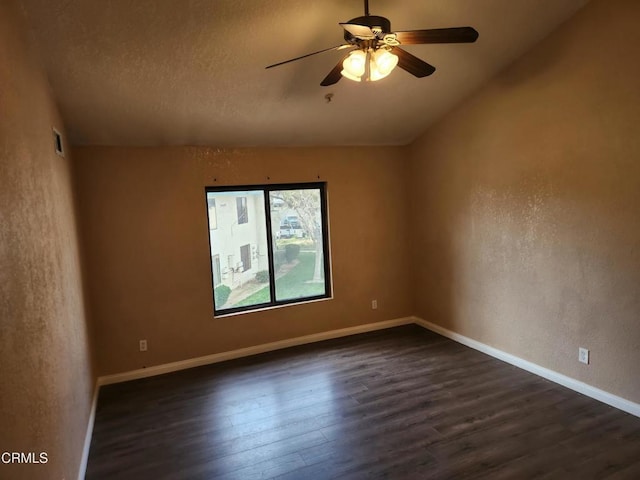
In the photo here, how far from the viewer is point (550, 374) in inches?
132

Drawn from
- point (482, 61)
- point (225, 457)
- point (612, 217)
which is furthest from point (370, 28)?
point (225, 457)

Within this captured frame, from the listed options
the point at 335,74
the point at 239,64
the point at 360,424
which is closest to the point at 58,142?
the point at 239,64

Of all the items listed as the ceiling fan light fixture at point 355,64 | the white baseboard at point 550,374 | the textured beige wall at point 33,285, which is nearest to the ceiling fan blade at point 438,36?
the ceiling fan light fixture at point 355,64

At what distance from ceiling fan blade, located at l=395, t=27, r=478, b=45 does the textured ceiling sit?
60 cm

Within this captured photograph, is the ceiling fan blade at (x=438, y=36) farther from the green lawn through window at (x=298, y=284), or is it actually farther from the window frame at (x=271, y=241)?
the green lawn through window at (x=298, y=284)

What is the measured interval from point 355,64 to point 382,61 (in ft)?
0.52

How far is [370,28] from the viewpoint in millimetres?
2000

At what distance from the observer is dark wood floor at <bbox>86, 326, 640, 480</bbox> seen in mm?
2391

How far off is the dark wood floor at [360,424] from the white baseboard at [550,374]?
0.07 meters

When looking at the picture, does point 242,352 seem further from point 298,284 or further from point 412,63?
point 412,63

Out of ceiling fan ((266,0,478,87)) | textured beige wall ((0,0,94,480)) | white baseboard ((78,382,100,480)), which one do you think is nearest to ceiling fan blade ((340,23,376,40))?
ceiling fan ((266,0,478,87))

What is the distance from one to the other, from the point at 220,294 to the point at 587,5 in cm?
396

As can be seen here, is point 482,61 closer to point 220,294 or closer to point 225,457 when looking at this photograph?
point 220,294

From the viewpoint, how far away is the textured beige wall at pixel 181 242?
371 centimetres
